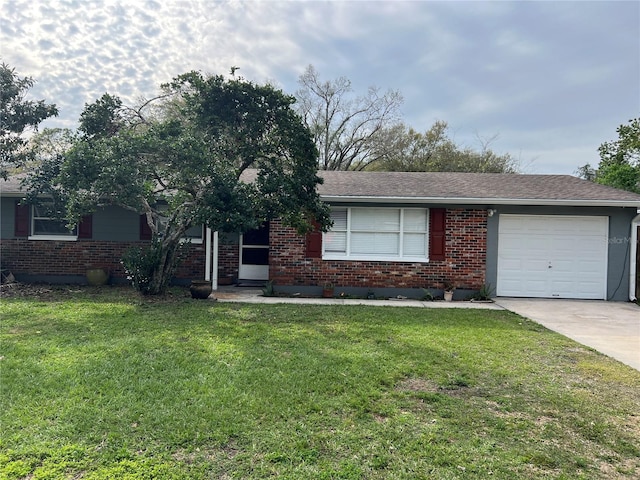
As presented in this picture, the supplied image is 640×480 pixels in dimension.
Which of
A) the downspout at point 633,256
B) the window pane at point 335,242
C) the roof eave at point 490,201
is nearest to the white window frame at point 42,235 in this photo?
the window pane at point 335,242

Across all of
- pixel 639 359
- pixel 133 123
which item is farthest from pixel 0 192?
pixel 639 359

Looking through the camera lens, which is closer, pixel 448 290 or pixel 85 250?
pixel 448 290

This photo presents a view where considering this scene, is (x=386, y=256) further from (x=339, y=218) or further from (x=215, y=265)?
(x=215, y=265)

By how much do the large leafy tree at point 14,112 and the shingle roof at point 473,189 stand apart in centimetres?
793

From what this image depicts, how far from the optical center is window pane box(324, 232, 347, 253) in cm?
1048

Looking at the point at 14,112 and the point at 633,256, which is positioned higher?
the point at 14,112

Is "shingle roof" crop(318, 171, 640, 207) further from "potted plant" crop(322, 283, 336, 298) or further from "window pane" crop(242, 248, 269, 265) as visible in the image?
"window pane" crop(242, 248, 269, 265)

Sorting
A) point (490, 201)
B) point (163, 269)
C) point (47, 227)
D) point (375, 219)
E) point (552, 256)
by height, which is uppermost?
point (490, 201)

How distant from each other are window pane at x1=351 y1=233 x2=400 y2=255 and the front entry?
9.39ft

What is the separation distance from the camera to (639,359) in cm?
527

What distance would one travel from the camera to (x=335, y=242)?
1050cm

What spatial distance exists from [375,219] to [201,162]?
4818 mm

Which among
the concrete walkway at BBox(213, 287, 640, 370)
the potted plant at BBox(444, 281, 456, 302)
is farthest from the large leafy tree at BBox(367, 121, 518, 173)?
the concrete walkway at BBox(213, 287, 640, 370)

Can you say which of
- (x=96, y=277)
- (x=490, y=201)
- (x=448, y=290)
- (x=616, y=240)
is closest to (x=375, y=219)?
(x=448, y=290)
